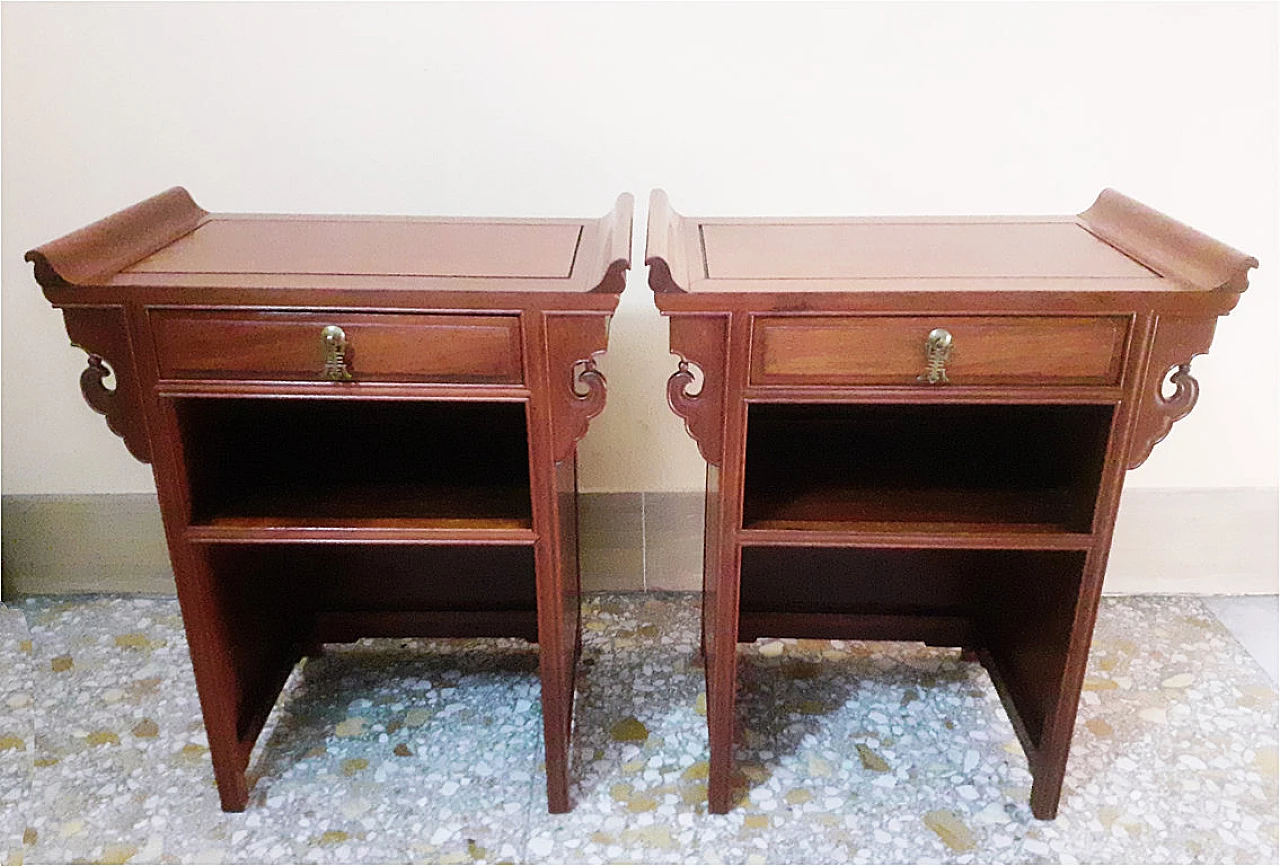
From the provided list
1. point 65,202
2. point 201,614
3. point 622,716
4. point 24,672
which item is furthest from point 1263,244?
point 24,672

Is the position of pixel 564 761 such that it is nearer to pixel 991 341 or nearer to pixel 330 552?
pixel 330 552

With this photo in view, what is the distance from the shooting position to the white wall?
5.54 feet

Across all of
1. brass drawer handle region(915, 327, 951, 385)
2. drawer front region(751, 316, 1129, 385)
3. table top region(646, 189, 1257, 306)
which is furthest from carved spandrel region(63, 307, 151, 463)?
brass drawer handle region(915, 327, 951, 385)

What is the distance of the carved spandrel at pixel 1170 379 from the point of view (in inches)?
48.6

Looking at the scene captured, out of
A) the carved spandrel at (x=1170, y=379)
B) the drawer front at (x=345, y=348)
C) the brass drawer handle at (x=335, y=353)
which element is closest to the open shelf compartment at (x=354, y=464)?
the drawer front at (x=345, y=348)

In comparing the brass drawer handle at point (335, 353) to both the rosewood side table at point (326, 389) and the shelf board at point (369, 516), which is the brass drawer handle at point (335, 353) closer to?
the rosewood side table at point (326, 389)

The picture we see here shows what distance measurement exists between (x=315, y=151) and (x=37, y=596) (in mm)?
1162

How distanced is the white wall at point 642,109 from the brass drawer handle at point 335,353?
2.04ft

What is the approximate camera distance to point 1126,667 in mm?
1893

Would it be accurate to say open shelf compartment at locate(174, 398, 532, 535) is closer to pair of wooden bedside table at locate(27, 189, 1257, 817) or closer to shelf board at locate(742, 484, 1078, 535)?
pair of wooden bedside table at locate(27, 189, 1257, 817)

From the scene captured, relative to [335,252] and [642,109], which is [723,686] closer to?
[335,252]

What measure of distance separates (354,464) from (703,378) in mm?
639

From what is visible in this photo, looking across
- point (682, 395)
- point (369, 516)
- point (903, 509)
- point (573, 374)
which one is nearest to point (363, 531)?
point (369, 516)

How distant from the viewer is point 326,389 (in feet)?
A: 4.20
